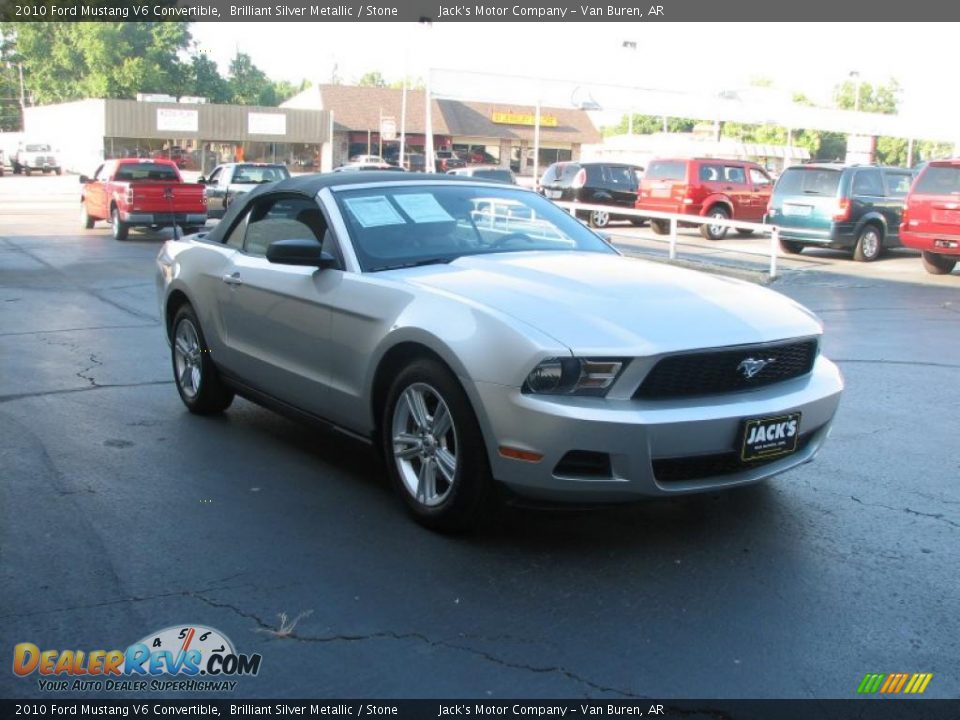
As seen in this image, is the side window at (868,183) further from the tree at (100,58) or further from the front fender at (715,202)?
the tree at (100,58)

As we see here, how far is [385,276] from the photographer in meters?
5.00

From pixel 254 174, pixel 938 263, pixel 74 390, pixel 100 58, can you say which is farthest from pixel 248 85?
pixel 74 390

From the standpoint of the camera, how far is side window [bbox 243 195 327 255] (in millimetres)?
5738

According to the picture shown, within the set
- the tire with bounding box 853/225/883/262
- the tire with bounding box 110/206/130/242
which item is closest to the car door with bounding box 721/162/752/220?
the tire with bounding box 853/225/883/262

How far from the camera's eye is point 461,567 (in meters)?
4.24

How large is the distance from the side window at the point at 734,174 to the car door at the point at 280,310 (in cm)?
1992

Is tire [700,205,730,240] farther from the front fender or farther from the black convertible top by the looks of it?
the black convertible top

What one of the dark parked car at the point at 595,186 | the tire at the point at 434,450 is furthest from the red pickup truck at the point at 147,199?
the tire at the point at 434,450

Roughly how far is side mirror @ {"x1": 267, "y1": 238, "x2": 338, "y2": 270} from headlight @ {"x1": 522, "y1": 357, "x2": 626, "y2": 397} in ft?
5.31

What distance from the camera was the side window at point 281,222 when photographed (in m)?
5.74

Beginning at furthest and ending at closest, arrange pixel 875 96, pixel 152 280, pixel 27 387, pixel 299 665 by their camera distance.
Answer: pixel 875 96
pixel 152 280
pixel 27 387
pixel 299 665

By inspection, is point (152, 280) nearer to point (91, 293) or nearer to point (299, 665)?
point (91, 293)
